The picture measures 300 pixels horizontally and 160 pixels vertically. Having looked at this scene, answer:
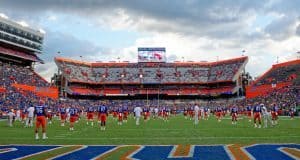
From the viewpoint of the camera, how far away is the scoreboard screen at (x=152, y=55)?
340 feet

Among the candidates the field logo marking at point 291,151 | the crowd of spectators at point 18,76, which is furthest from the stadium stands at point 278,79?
the field logo marking at point 291,151

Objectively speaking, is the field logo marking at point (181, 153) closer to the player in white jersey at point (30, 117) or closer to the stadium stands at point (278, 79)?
the player in white jersey at point (30, 117)

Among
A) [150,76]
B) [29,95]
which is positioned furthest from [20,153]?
[150,76]

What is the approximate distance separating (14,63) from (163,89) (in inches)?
1363

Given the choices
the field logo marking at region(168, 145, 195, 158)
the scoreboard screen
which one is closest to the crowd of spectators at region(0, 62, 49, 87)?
the scoreboard screen

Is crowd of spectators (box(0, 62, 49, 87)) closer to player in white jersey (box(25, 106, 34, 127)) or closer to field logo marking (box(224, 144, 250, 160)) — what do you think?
player in white jersey (box(25, 106, 34, 127))

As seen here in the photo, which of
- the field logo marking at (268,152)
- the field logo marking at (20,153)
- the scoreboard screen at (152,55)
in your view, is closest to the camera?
the field logo marking at (268,152)

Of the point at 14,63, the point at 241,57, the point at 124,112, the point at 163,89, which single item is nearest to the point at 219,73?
the point at 241,57

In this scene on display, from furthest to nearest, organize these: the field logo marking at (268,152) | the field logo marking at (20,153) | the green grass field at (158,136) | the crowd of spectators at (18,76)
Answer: the crowd of spectators at (18,76)
the green grass field at (158,136)
the field logo marking at (20,153)
the field logo marking at (268,152)

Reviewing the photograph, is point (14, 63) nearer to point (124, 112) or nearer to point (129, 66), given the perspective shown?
point (129, 66)

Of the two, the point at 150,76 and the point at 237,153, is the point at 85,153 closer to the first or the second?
the point at 237,153

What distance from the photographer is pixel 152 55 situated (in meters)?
104

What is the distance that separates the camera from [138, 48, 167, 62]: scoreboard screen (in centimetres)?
10356

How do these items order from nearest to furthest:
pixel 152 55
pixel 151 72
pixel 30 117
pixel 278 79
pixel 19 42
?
pixel 30 117
pixel 278 79
pixel 19 42
pixel 151 72
pixel 152 55
